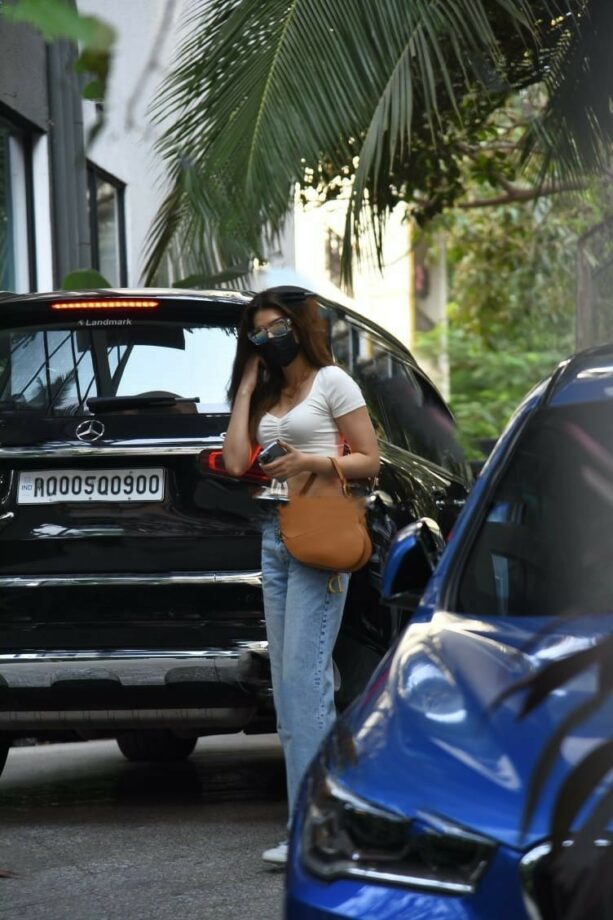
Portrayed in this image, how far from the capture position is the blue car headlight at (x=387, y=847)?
2502 millimetres

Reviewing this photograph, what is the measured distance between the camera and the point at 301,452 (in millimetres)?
4852

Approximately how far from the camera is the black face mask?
496 cm

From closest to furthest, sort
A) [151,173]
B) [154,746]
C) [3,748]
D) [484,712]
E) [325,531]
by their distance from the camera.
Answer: [484,712] < [325,531] < [3,748] < [154,746] < [151,173]

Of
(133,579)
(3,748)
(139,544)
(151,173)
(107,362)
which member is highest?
(151,173)

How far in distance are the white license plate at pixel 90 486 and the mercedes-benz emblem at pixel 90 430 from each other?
0.11m

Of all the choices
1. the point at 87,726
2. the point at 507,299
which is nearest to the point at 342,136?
the point at 87,726

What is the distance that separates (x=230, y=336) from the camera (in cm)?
562

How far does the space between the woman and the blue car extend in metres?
0.88

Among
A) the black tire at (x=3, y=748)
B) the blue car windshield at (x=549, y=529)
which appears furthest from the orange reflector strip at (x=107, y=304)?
the blue car windshield at (x=549, y=529)

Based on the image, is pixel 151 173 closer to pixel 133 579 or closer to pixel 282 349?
pixel 133 579

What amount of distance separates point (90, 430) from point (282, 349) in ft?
2.80

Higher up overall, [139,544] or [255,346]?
[255,346]

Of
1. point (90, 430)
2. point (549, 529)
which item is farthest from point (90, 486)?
point (549, 529)

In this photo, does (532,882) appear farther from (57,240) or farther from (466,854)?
(57,240)
